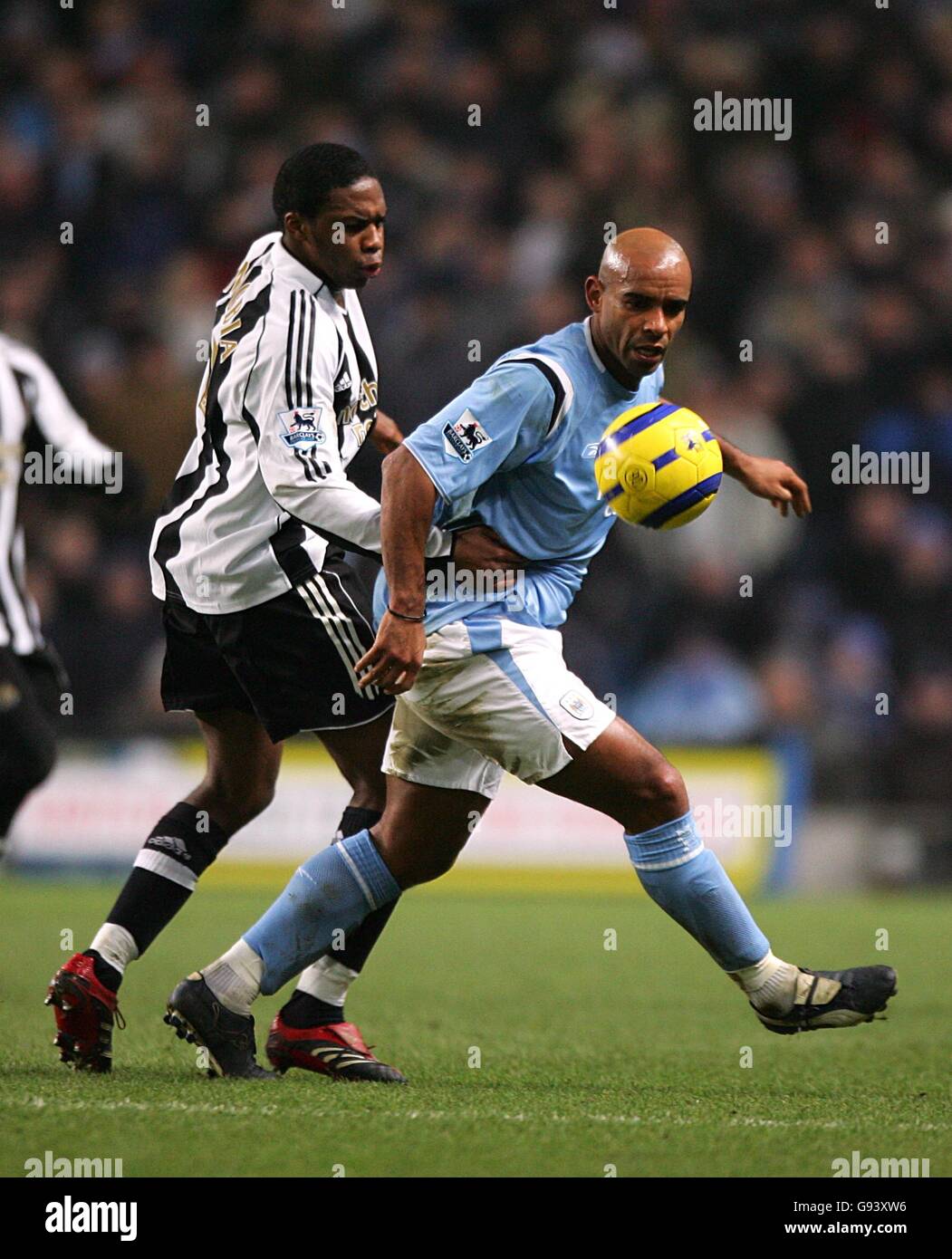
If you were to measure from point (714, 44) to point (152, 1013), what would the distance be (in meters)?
10.3

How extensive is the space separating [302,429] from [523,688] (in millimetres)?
834

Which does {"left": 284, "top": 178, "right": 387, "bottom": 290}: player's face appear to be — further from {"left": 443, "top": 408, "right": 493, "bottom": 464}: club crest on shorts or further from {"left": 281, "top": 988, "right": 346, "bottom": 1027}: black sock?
{"left": 281, "top": 988, "right": 346, "bottom": 1027}: black sock

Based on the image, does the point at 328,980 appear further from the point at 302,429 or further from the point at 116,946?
the point at 302,429

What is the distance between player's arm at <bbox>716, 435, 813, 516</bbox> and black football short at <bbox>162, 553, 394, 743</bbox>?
107cm

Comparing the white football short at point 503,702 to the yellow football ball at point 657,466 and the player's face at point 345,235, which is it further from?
the player's face at point 345,235

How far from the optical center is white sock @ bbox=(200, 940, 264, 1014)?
4.43 metres

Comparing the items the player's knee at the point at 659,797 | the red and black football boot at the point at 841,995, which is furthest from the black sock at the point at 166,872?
the red and black football boot at the point at 841,995

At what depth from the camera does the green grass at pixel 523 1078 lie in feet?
11.7

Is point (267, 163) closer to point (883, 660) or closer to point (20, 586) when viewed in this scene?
point (883, 660)

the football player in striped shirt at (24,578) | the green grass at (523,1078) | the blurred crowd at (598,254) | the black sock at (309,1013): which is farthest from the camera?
the blurred crowd at (598,254)

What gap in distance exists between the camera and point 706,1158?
3.55m

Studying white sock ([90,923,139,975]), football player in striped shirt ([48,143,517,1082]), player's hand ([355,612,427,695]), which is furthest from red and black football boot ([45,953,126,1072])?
player's hand ([355,612,427,695])

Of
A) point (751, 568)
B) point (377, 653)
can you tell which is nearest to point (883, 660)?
point (751, 568)

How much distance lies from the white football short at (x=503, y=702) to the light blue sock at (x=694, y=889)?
1.01 feet
